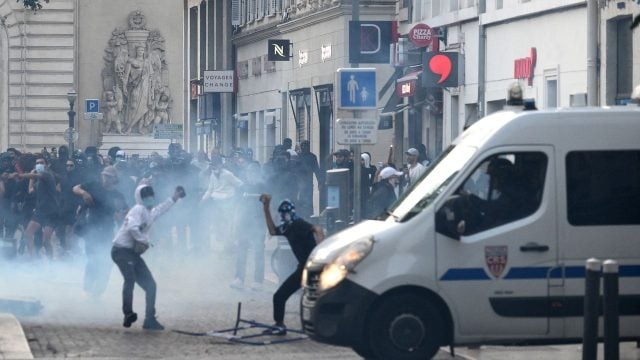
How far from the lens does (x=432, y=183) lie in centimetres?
1453

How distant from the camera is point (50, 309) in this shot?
20656 mm

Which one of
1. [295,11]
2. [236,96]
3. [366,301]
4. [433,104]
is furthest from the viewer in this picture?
[236,96]

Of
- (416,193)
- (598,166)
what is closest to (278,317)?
(416,193)

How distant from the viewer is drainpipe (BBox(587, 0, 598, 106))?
26.8 m

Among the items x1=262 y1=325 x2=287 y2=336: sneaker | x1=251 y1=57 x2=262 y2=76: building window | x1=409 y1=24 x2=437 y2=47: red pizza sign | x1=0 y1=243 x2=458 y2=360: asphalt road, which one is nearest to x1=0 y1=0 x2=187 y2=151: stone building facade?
x1=251 y1=57 x2=262 y2=76: building window

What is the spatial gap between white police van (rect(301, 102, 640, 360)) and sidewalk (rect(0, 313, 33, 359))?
2958 millimetres

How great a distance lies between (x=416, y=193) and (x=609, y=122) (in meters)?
1.68

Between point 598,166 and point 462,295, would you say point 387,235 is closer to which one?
point 462,295

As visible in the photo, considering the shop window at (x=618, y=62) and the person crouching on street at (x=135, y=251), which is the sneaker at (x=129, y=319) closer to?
the person crouching on street at (x=135, y=251)

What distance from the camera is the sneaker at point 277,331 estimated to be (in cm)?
1737

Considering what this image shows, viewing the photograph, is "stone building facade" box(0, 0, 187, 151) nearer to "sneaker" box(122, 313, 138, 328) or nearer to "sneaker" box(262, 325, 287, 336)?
"sneaker" box(122, 313, 138, 328)

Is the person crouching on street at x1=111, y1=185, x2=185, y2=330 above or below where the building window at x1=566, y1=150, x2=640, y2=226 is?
below

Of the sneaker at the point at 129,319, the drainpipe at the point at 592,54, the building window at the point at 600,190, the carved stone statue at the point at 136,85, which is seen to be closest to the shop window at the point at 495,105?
the drainpipe at the point at 592,54

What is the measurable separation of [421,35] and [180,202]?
23.2ft
